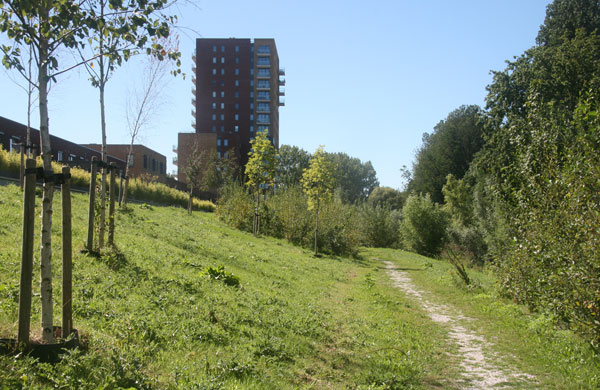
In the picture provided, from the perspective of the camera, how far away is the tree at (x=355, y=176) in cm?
8909

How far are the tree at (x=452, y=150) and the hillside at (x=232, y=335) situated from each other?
5182cm

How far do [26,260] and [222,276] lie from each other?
570 cm

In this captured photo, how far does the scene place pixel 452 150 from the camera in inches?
2381

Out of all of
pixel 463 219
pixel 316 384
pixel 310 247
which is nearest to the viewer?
pixel 316 384

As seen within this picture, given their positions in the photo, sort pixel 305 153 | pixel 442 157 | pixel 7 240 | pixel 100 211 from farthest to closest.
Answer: pixel 305 153 < pixel 442 157 < pixel 100 211 < pixel 7 240

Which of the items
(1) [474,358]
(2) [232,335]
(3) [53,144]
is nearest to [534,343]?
(1) [474,358]

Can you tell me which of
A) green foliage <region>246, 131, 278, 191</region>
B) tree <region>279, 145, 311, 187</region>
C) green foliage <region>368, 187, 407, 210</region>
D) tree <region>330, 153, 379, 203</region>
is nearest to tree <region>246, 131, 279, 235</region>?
green foliage <region>246, 131, 278, 191</region>

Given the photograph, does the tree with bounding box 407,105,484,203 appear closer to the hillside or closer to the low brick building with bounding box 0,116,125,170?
the low brick building with bounding box 0,116,125,170

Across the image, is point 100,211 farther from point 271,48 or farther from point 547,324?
point 271,48

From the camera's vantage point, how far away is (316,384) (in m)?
5.23

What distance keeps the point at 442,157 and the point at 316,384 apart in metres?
59.8

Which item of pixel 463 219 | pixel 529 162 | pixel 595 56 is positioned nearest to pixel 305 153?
pixel 463 219

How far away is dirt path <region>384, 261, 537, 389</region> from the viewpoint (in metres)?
5.78

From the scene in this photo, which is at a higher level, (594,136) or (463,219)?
(594,136)
